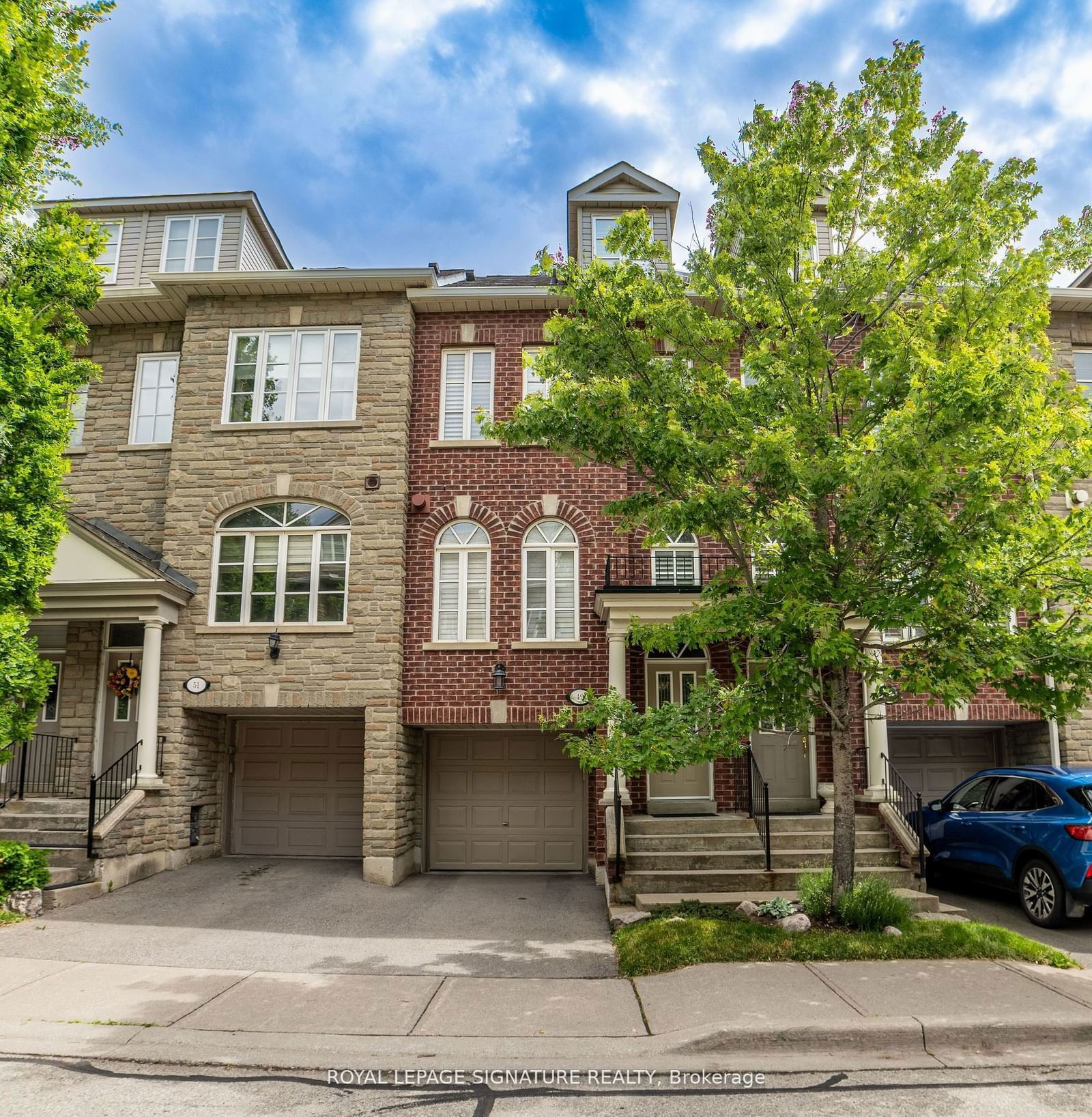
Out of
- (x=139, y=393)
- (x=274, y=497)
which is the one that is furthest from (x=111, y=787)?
(x=139, y=393)

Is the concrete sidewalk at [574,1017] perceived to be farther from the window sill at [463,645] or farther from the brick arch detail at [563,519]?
the brick arch detail at [563,519]

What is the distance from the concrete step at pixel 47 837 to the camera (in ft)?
36.8

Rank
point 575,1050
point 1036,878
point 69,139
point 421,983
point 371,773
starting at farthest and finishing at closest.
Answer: point 371,773 < point 69,139 < point 1036,878 < point 421,983 < point 575,1050

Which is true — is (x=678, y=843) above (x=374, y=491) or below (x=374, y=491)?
below

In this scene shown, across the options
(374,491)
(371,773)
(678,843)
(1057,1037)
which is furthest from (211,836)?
(1057,1037)

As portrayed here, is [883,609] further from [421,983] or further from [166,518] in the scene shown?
[166,518]

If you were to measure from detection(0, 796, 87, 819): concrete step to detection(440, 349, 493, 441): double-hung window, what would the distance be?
285 inches

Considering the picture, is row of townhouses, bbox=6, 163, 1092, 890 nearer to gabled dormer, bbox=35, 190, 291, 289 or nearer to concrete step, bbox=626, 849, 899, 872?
concrete step, bbox=626, 849, 899, 872

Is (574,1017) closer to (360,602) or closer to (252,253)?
(360,602)

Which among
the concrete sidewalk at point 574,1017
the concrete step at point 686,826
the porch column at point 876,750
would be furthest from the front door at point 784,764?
the concrete sidewalk at point 574,1017

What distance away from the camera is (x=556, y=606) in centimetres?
1350

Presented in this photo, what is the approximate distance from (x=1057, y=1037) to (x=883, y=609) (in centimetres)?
324

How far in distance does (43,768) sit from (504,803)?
22.5ft

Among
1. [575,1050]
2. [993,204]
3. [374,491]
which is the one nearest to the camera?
[575,1050]
